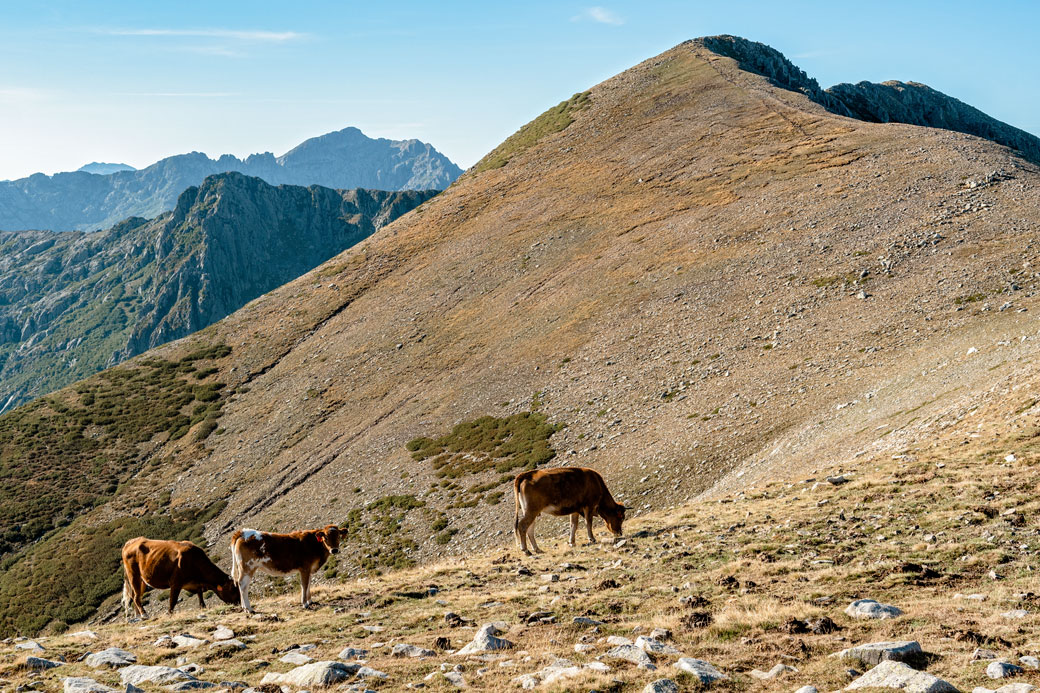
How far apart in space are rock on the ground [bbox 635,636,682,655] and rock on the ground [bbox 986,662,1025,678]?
14.3 ft

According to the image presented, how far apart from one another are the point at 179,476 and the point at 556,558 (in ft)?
185

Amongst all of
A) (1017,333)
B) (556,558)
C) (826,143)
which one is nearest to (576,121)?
(826,143)

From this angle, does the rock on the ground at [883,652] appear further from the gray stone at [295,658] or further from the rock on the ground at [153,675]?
the rock on the ground at [153,675]

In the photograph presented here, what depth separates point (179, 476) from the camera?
66.4 metres

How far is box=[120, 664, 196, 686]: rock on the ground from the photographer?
12281 mm

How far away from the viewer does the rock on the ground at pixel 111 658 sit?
1359cm

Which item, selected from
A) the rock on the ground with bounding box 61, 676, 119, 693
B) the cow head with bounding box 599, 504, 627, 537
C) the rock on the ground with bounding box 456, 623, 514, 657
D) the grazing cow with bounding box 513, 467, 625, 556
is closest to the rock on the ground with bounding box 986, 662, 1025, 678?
the rock on the ground with bounding box 456, 623, 514, 657

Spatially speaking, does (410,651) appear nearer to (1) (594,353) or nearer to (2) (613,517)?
(2) (613,517)

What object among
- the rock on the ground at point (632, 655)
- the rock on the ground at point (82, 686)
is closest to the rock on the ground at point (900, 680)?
the rock on the ground at point (632, 655)

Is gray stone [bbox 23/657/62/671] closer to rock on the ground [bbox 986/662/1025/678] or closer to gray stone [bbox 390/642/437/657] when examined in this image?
gray stone [bbox 390/642/437/657]

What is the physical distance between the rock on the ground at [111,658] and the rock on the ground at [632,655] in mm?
9341

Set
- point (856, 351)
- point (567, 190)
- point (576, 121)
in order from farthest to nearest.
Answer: point (576, 121) < point (567, 190) < point (856, 351)

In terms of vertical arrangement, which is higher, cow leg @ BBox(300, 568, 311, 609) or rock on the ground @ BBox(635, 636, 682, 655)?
rock on the ground @ BBox(635, 636, 682, 655)

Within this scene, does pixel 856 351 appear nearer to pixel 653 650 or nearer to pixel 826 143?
pixel 653 650
